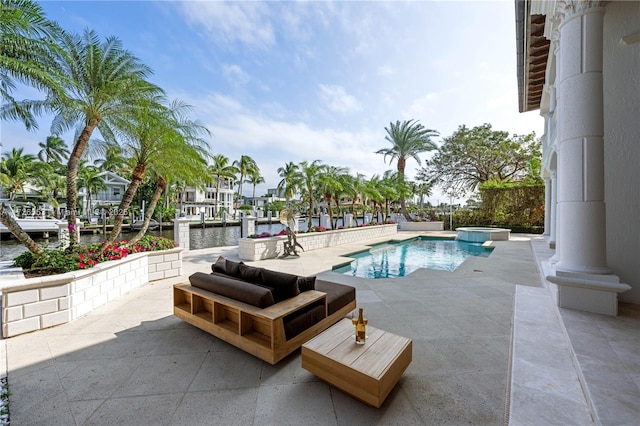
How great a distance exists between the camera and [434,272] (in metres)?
7.05

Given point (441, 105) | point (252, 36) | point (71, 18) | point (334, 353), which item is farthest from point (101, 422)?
point (441, 105)

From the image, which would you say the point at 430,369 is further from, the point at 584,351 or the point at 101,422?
the point at 101,422

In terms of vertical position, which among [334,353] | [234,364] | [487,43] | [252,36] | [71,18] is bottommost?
[234,364]

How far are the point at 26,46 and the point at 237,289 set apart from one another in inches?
243

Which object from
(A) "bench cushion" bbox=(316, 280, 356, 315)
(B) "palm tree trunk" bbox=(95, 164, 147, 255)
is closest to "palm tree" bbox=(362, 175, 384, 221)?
(B) "palm tree trunk" bbox=(95, 164, 147, 255)

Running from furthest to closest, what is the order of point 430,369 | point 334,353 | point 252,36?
point 252,36, point 430,369, point 334,353

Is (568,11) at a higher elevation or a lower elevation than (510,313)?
higher

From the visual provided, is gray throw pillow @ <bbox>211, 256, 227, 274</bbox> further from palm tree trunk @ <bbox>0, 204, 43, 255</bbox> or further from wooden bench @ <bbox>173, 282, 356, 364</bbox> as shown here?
palm tree trunk @ <bbox>0, 204, 43, 255</bbox>

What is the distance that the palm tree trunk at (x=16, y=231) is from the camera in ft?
14.3

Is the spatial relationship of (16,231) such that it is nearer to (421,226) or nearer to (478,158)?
(421,226)

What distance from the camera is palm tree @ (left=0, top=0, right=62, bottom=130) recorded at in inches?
174

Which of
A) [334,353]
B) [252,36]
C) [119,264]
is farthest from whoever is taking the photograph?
[252,36]

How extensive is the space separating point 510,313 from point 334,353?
11.7ft

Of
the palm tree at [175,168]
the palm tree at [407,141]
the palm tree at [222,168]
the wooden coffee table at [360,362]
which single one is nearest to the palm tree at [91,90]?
the palm tree at [175,168]
